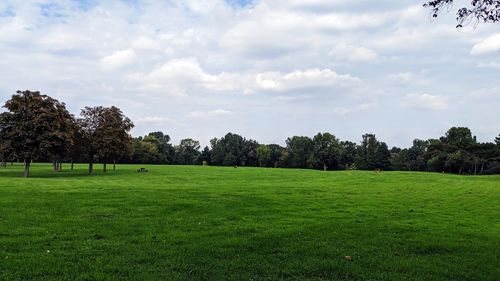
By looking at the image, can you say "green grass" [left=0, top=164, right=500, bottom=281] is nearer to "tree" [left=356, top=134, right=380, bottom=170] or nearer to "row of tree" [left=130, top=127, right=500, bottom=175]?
"row of tree" [left=130, top=127, right=500, bottom=175]

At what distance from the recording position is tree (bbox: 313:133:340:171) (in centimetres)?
13741

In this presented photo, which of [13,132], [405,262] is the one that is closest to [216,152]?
[13,132]

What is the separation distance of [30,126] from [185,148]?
11560 centimetres

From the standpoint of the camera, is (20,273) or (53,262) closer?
(20,273)

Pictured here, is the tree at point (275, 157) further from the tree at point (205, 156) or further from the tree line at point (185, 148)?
the tree at point (205, 156)

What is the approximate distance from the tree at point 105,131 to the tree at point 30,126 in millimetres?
7427

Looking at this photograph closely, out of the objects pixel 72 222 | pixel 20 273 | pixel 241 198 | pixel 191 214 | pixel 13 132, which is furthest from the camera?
pixel 13 132

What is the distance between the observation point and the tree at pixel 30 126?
5400 centimetres

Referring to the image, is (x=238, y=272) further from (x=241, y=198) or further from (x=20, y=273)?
(x=241, y=198)

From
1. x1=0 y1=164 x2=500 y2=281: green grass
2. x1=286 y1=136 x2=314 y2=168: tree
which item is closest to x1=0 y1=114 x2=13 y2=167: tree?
x1=0 y1=164 x2=500 y2=281: green grass

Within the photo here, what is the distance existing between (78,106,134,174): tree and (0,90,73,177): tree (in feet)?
24.4

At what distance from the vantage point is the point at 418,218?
62.3 ft

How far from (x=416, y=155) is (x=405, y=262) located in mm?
151882

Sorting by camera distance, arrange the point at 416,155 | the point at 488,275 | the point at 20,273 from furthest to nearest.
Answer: the point at 416,155 → the point at 488,275 → the point at 20,273
